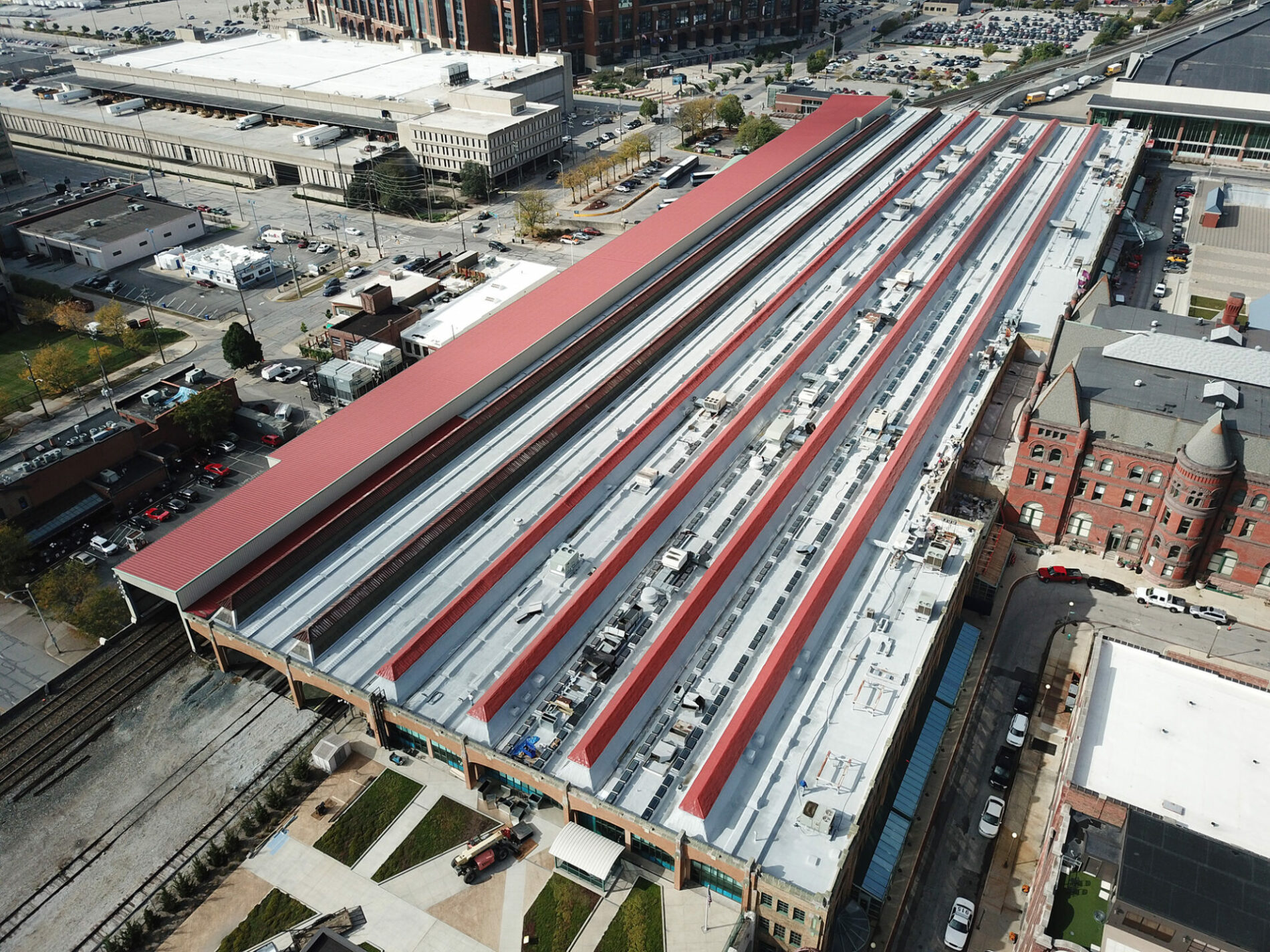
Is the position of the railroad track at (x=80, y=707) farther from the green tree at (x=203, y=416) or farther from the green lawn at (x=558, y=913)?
the green lawn at (x=558, y=913)

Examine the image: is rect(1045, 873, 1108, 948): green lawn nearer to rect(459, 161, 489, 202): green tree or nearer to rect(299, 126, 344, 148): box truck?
rect(459, 161, 489, 202): green tree

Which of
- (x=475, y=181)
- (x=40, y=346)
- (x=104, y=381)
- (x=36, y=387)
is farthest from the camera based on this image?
(x=475, y=181)

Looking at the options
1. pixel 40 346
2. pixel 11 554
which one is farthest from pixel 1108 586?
pixel 40 346

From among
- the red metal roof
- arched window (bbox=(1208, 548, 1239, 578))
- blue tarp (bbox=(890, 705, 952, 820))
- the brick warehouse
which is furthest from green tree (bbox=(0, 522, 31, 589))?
arched window (bbox=(1208, 548, 1239, 578))

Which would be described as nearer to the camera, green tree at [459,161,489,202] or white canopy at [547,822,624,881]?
white canopy at [547,822,624,881]

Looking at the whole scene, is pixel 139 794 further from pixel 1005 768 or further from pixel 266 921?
pixel 1005 768
